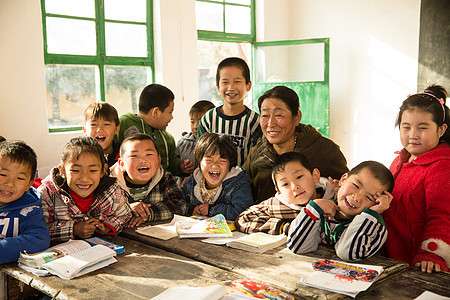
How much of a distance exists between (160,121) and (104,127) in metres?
0.66

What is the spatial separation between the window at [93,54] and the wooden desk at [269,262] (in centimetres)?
356

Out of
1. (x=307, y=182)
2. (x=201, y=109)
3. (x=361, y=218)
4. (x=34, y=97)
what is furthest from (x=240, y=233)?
(x=34, y=97)

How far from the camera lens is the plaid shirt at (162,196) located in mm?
2680

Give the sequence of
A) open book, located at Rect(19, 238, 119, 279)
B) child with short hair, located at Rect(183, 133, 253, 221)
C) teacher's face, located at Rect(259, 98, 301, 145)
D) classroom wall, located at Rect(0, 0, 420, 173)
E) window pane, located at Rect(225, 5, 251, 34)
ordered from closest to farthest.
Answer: open book, located at Rect(19, 238, 119, 279) → child with short hair, located at Rect(183, 133, 253, 221) → teacher's face, located at Rect(259, 98, 301, 145) → classroom wall, located at Rect(0, 0, 420, 173) → window pane, located at Rect(225, 5, 251, 34)

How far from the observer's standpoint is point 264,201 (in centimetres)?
245

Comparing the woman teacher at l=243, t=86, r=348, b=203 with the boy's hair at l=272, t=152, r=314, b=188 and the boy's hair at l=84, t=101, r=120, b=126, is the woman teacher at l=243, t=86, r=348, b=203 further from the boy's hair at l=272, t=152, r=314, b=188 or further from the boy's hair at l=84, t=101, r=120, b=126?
the boy's hair at l=84, t=101, r=120, b=126

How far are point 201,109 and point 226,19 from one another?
10.1 ft

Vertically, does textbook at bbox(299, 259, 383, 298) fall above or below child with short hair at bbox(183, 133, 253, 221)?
below

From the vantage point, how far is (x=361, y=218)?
1908 millimetres

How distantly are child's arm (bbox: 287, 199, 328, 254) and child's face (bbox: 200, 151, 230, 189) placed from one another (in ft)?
2.66

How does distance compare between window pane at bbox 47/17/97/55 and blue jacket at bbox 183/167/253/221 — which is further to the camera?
window pane at bbox 47/17/97/55

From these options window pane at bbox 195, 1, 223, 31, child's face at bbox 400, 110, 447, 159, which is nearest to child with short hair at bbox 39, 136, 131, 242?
child's face at bbox 400, 110, 447, 159

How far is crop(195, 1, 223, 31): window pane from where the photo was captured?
662 centimetres

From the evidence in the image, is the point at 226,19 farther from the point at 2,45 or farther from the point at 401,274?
the point at 401,274
